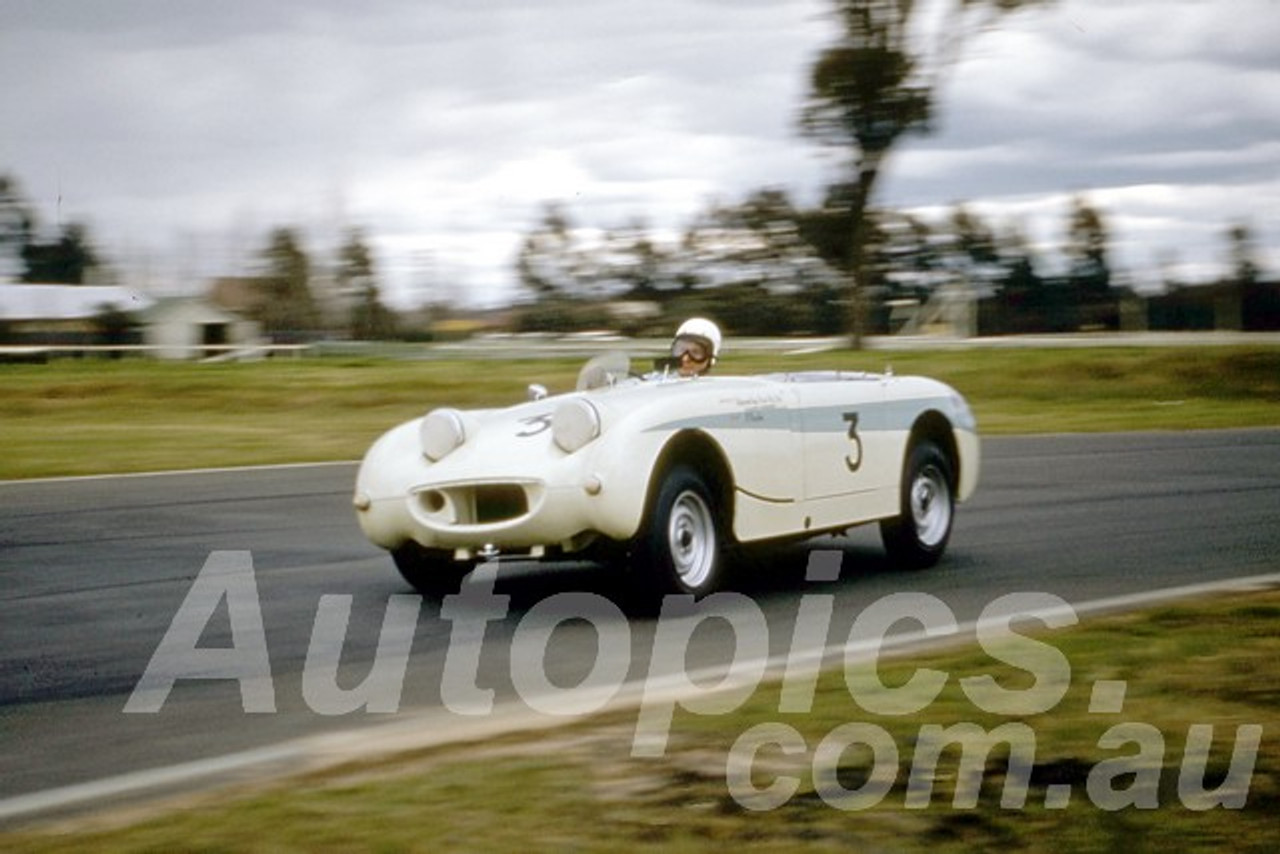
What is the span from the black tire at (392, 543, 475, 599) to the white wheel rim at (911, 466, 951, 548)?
258 centimetres

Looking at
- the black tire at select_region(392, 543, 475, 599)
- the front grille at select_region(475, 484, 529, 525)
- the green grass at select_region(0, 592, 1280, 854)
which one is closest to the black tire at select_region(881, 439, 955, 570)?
the black tire at select_region(392, 543, 475, 599)

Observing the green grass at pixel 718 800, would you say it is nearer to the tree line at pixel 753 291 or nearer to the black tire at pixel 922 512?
the black tire at pixel 922 512

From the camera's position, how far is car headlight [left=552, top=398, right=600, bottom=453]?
8406mm

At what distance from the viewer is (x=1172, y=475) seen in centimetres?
1606

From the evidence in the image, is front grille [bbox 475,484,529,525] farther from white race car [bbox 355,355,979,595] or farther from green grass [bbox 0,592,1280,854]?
green grass [bbox 0,592,1280,854]

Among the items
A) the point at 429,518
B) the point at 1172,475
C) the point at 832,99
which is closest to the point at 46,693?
the point at 429,518

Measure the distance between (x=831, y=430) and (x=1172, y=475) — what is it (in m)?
7.35

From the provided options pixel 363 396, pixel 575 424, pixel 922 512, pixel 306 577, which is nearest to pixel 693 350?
pixel 575 424

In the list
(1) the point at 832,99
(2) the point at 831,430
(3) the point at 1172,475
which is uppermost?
(1) the point at 832,99

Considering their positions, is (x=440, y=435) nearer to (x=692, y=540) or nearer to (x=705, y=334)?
(x=692, y=540)

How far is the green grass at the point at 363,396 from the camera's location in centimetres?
1964

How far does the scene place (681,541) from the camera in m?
8.72

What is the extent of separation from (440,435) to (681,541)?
1.20m

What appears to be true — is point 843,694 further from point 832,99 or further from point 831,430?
point 832,99
